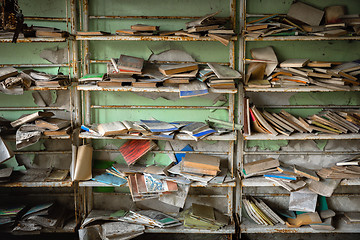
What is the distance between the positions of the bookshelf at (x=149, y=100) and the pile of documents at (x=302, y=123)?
234 mm

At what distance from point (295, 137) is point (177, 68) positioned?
1.21 metres

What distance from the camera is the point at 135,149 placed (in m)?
3.13

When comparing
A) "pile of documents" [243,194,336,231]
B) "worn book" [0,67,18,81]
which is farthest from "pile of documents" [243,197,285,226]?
"worn book" [0,67,18,81]

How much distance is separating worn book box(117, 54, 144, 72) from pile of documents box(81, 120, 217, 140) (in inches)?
19.9

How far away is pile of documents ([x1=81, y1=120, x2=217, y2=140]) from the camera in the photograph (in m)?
2.82

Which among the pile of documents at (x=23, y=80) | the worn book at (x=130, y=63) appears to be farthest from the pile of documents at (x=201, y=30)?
the pile of documents at (x=23, y=80)

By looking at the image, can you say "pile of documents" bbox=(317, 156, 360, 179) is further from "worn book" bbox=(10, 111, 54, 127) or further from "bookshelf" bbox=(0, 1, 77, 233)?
"worn book" bbox=(10, 111, 54, 127)

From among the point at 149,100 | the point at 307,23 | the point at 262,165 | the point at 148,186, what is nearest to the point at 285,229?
the point at 262,165

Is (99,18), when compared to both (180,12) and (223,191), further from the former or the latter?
(223,191)

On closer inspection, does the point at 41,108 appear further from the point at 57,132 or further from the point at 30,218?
the point at 30,218

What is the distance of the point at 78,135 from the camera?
3115 mm

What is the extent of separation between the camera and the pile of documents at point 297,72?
2.83 m

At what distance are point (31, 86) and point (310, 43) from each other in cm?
256

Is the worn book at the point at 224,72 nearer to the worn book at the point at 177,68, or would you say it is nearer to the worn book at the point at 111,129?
the worn book at the point at 177,68
